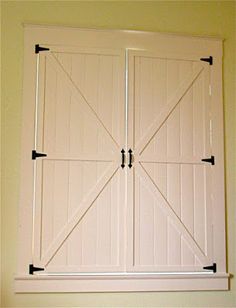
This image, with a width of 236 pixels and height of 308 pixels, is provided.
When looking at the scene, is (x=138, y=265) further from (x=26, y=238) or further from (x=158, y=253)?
(x=26, y=238)

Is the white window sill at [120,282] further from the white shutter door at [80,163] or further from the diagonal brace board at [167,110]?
the diagonal brace board at [167,110]

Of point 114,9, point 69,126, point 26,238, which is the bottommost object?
point 26,238

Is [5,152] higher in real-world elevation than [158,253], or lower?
higher

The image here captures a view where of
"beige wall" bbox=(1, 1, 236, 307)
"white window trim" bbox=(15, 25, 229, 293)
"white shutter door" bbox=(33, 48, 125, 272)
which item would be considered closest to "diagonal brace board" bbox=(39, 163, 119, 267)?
"white shutter door" bbox=(33, 48, 125, 272)

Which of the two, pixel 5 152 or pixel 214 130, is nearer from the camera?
pixel 5 152

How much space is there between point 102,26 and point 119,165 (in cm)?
121

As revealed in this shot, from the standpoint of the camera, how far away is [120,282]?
125 inches

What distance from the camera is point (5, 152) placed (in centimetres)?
322

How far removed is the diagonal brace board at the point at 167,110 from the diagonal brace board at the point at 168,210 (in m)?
0.18

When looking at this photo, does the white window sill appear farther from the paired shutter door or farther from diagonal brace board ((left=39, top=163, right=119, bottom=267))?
diagonal brace board ((left=39, top=163, right=119, bottom=267))

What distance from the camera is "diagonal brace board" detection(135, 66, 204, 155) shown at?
3.33m

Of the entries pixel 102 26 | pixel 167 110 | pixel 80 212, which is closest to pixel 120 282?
pixel 80 212

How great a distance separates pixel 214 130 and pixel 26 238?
182 centimetres

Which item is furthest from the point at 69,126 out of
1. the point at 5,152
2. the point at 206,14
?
the point at 206,14
